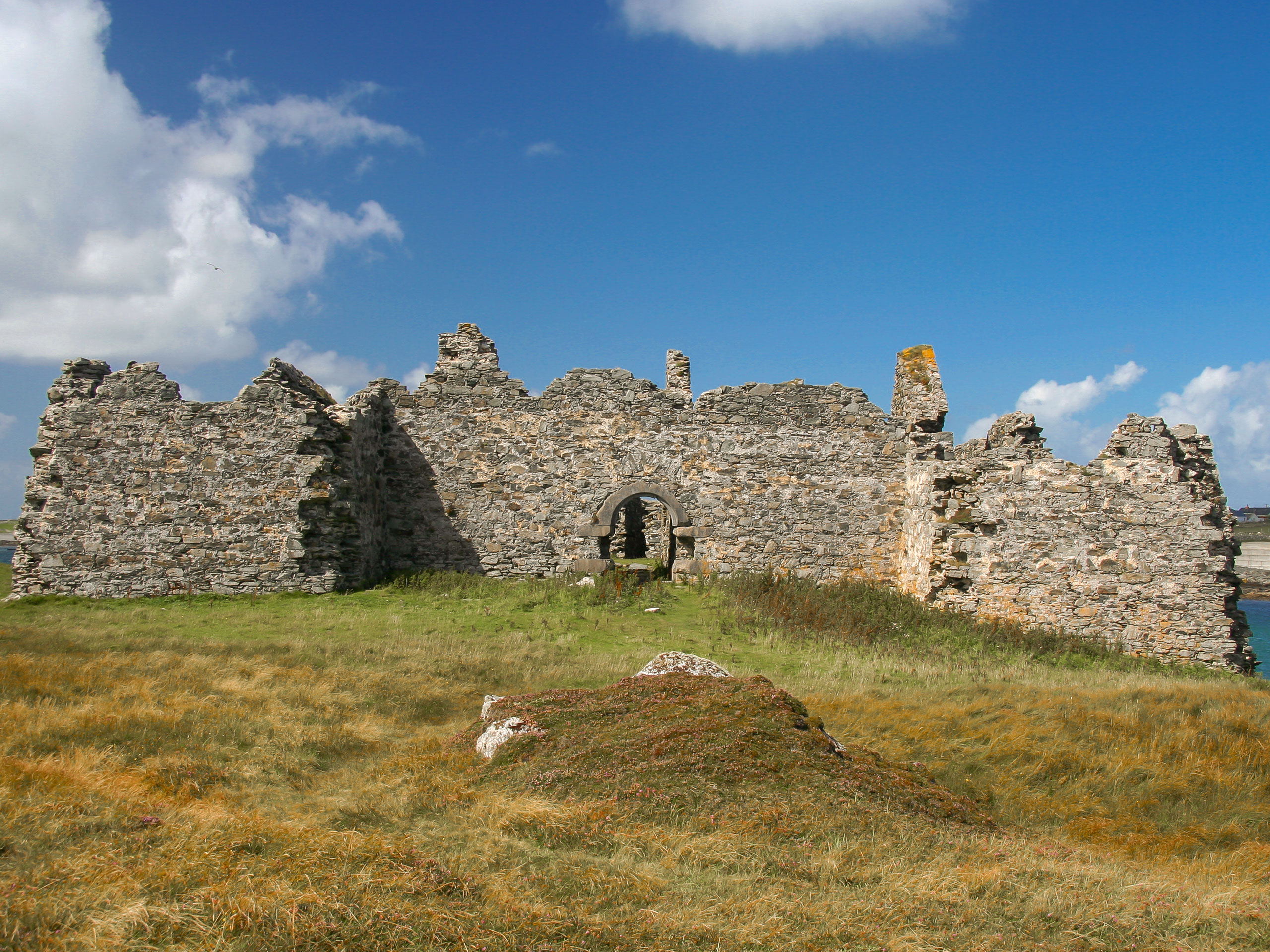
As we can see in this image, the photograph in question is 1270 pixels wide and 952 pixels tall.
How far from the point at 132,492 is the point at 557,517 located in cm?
810

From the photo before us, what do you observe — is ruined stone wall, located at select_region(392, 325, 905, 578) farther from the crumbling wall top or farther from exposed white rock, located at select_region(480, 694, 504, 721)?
exposed white rock, located at select_region(480, 694, 504, 721)

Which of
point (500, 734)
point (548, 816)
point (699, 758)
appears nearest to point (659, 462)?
point (500, 734)

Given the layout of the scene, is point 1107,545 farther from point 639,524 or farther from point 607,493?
point 639,524

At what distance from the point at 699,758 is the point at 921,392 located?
1279cm

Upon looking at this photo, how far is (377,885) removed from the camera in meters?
3.55

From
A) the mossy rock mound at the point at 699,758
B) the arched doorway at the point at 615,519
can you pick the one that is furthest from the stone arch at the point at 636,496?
the mossy rock mound at the point at 699,758

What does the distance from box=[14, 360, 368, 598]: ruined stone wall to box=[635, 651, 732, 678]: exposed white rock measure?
8539mm

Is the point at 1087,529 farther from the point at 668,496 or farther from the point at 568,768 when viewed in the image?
the point at 568,768

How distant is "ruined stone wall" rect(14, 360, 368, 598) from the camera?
13.5 metres

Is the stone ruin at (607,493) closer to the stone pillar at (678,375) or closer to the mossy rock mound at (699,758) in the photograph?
the stone pillar at (678,375)

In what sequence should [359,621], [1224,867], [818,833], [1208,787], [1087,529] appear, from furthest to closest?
[1087,529] → [359,621] → [1208,787] → [1224,867] → [818,833]

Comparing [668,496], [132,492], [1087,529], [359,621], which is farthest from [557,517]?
[1087,529]

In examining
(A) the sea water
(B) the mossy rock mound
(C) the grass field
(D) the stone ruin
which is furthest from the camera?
(A) the sea water

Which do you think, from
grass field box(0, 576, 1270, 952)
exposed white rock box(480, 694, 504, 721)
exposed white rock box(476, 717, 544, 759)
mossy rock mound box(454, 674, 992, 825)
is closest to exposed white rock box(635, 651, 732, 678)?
mossy rock mound box(454, 674, 992, 825)
